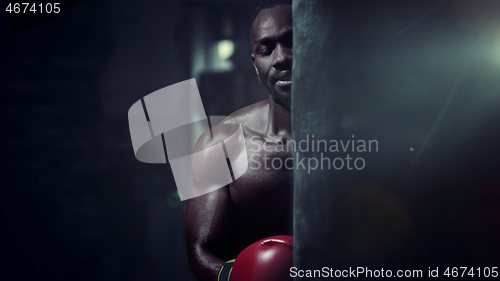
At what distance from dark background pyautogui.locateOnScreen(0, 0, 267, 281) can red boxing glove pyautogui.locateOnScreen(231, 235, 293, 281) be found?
6.62 ft

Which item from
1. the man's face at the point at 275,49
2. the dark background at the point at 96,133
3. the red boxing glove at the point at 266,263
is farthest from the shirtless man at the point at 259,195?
the dark background at the point at 96,133

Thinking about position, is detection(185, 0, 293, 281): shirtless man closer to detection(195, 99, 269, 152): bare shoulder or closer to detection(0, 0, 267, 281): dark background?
detection(195, 99, 269, 152): bare shoulder

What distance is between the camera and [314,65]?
3.35ft

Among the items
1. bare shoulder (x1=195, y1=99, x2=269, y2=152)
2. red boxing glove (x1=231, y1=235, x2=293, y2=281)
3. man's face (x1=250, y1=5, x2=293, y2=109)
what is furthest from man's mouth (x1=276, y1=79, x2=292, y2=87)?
red boxing glove (x1=231, y1=235, x2=293, y2=281)

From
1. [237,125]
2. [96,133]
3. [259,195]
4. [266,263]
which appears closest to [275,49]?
[237,125]

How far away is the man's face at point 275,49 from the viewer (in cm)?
203

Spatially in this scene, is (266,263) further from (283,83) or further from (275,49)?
(275,49)

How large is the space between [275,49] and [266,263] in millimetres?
1312

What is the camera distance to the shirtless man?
6.72 feet

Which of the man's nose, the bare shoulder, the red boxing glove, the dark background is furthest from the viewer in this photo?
the dark background

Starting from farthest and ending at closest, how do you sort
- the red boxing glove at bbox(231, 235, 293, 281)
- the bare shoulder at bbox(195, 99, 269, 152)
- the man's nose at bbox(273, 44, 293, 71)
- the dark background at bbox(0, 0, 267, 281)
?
1. the dark background at bbox(0, 0, 267, 281)
2. the bare shoulder at bbox(195, 99, 269, 152)
3. the man's nose at bbox(273, 44, 293, 71)
4. the red boxing glove at bbox(231, 235, 293, 281)

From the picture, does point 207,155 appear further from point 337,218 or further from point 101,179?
point 101,179

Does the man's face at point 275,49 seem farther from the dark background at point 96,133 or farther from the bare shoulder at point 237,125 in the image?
the dark background at point 96,133

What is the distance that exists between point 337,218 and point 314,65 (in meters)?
0.48
